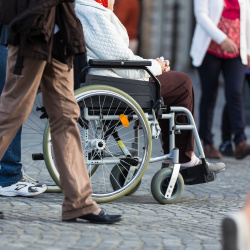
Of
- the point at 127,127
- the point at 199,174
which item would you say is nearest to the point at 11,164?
the point at 127,127

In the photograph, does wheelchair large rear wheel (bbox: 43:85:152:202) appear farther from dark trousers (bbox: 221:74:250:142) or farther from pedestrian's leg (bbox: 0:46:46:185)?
dark trousers (bbox: 221:74:250:142)

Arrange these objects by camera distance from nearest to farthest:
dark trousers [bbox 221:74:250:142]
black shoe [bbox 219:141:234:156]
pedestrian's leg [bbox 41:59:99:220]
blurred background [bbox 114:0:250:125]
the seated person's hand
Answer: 1. pedestrian's leg [bbox 41:59:99:220]
2. the seated person's hand
3. black shoe [bbox 219:141:234:156]
4. dark trousers [bbox 221:74:250:142]
5. blurred background [bbox 114:0:250:125]

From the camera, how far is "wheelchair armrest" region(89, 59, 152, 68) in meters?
5.23

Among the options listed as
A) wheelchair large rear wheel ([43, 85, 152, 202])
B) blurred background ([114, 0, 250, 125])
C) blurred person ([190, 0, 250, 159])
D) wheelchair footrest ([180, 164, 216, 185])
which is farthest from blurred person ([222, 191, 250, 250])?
blurred background ([114, 0, 250, 125])

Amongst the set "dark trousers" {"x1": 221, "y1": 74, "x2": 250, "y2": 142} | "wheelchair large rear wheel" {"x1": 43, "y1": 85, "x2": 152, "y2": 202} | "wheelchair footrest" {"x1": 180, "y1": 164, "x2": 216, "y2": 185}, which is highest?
"wheelchair large rear wheel" {"x1": 43, "y1": 85, "x2": 152, "y2": 202}

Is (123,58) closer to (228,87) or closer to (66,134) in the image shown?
(66,134)

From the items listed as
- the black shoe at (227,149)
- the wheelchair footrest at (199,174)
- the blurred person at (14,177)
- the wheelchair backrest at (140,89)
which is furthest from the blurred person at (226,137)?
the blurred person at (14,177)

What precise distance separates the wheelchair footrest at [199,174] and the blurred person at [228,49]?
9.18 ft

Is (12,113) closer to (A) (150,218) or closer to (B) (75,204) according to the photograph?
(B) (75,204)

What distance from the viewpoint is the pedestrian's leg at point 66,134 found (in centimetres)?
446

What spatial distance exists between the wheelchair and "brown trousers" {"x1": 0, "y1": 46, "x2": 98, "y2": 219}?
57 centimetres

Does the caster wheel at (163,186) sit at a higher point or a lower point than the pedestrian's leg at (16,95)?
lower

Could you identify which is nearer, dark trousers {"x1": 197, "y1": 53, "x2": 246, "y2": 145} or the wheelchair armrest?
the wheelchair armrest

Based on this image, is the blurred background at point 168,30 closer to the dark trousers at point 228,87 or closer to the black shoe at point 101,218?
the dark trousers at point 228,87
